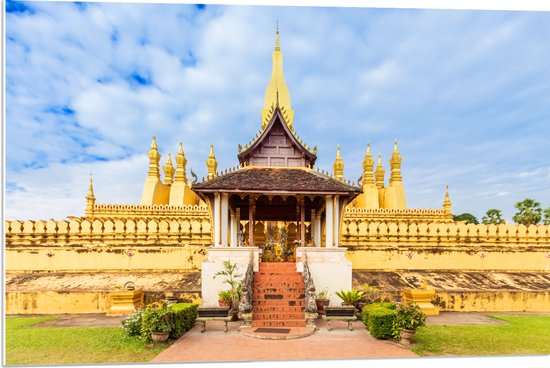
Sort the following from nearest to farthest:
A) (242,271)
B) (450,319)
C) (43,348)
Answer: (43,348) < (450,319) < (242,271)

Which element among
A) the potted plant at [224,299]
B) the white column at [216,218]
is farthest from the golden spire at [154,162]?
the potted plant at [224,299]

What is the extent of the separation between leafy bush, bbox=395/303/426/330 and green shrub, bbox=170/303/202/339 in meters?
5.72

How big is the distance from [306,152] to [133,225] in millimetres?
8948

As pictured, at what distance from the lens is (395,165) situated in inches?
1097

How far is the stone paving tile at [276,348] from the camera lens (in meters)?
7.80

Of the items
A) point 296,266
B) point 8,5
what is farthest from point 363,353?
point 8,5

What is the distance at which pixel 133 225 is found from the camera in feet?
52.5

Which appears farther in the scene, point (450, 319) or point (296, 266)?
point (296, 266)

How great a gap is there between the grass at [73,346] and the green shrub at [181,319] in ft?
1.72

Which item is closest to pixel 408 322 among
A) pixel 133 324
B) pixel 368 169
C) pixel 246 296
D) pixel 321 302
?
pixel 321 302

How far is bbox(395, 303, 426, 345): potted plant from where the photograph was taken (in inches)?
327

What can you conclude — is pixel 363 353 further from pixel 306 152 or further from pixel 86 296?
pixel 86 296

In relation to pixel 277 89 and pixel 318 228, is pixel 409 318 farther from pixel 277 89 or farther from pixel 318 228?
pixel 277 89

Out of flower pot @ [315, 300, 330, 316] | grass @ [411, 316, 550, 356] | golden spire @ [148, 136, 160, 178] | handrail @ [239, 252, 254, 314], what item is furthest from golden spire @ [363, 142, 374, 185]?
handrail @ [239, 252, 254, 314]
